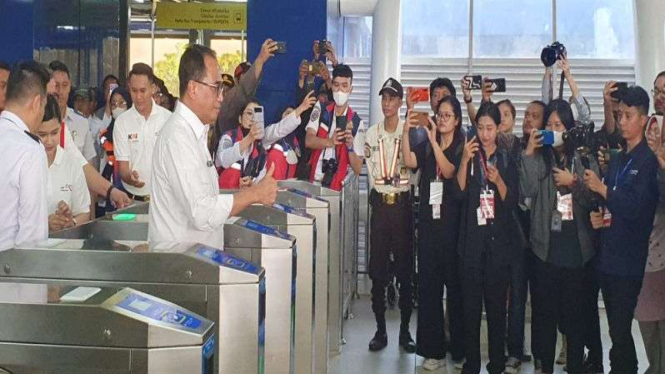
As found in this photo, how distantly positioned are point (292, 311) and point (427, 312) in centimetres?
240

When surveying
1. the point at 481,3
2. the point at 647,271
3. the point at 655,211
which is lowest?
the point at 647,271

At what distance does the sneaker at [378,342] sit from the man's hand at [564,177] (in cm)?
178

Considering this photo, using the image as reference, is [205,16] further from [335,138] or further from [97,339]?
[97,339]

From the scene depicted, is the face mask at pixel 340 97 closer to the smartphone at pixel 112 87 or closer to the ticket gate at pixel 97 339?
the smartphone at pixel 112 87

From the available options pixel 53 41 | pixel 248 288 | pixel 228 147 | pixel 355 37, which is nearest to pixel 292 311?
pixel 248 288

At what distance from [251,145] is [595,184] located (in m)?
2.38

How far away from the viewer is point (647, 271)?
15.9ft

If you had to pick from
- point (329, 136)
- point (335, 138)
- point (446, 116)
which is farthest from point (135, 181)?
point (446, 116)

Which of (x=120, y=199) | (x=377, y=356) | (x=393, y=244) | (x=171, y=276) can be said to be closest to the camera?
(x=171, y=276)

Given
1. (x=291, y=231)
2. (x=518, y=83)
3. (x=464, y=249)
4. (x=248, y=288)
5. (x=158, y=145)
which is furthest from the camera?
(x=518, y=83)

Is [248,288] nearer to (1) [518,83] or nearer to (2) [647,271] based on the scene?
(2) [647,271]

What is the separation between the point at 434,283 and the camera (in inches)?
223

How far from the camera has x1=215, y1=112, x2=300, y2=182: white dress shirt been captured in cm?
609

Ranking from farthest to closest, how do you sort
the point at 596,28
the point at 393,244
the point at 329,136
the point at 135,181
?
the point at 596,28
the point at 329,136
the point at 393,244
the point at 135,181
